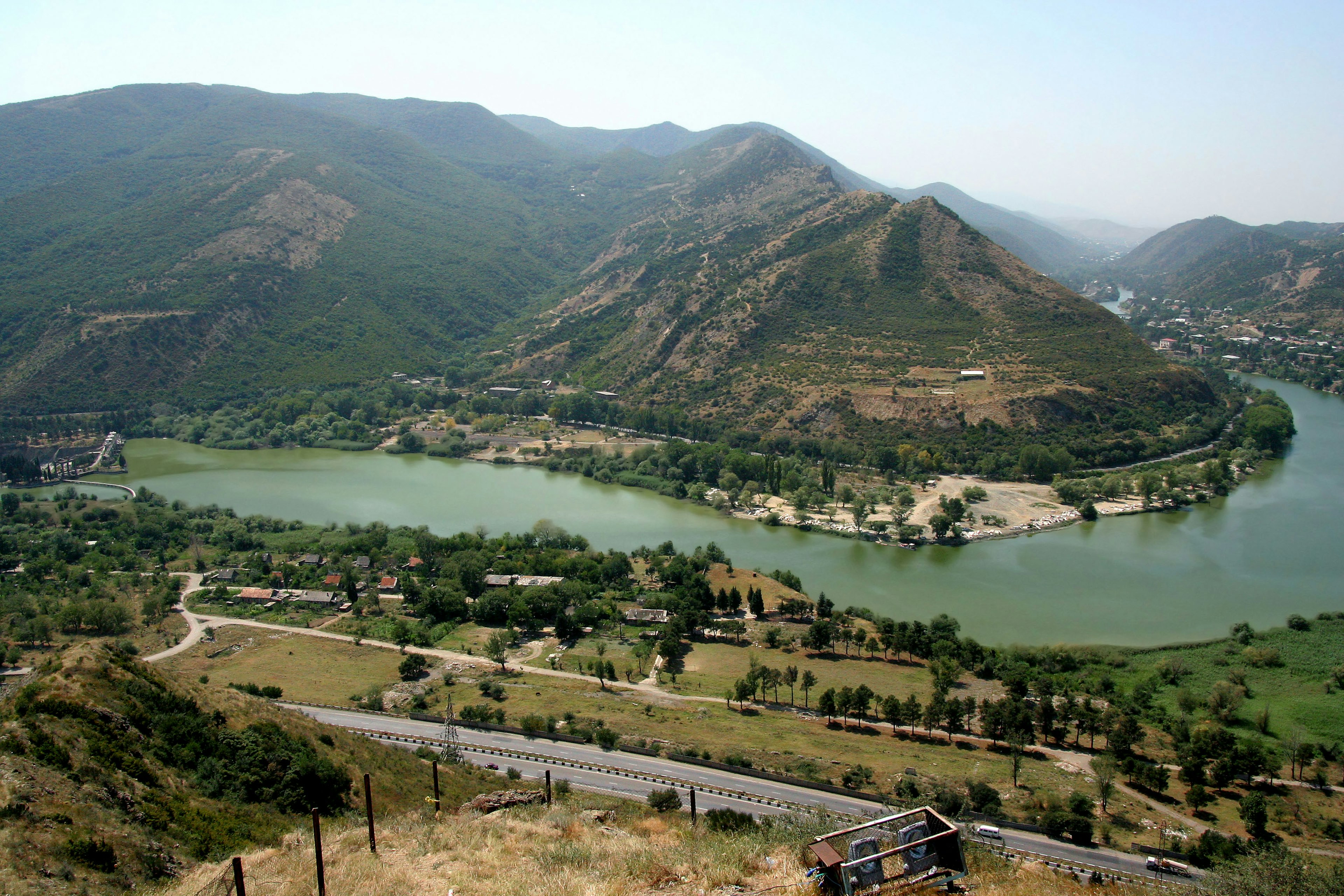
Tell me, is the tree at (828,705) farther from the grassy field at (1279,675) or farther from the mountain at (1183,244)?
the mountain at (1183,244)

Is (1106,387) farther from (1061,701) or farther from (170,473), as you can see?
(170,473)

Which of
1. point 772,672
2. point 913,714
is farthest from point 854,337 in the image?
point 913,714

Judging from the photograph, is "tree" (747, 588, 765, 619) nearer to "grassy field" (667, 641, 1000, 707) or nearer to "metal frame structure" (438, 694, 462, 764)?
"grassy field" (667, 641, 1000, 707)

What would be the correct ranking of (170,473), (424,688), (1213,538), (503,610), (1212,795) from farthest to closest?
(170,473) → (1213,538) → (503,610) → (424,688) → (1212,795)

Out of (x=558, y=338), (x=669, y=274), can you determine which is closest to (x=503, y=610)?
(x=558, y=338)

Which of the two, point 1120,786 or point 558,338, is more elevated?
point 558,338

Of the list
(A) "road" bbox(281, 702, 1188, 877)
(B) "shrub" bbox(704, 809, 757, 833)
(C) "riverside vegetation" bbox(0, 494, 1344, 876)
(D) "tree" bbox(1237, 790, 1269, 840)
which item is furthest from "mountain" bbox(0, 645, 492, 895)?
(D) "tree" bbox(1237, 790, 1269, 840)
